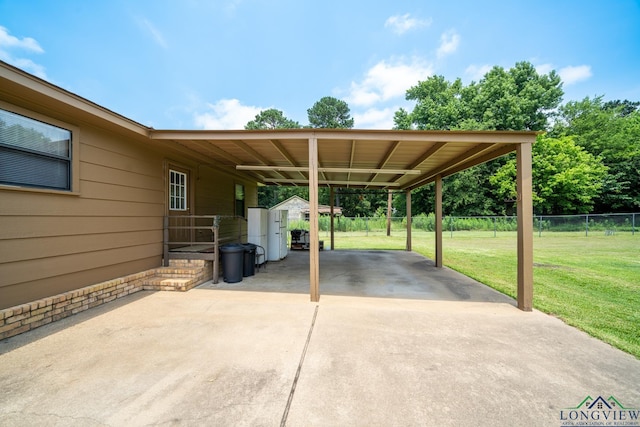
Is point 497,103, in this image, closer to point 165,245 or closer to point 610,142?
point 610,142

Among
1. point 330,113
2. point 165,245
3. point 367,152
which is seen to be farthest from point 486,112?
point 165,245

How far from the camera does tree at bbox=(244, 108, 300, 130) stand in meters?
42.2

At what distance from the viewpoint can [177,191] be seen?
20.1 feet

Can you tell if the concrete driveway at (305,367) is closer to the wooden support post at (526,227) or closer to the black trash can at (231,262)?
the wooden support post at (526,227)

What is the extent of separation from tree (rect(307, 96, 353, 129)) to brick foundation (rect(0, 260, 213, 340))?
38880 mm

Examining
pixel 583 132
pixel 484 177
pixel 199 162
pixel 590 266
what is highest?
pixel 583 132

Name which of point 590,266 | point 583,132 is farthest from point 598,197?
point 590,266

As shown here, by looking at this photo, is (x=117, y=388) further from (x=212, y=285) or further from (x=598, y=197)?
(x=598, y=197)

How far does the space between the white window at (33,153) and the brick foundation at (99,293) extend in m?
1.42

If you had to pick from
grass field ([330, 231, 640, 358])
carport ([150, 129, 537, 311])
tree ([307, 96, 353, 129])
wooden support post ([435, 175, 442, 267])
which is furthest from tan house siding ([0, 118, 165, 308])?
tree ([307, 96, 353, 129])

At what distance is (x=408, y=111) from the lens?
110 feet

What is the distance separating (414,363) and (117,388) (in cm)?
246

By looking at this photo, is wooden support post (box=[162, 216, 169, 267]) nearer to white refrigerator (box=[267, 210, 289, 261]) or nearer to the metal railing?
the metal railing

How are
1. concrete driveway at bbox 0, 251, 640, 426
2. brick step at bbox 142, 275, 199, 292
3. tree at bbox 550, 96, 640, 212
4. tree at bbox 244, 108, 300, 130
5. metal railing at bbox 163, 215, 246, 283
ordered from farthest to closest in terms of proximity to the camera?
tree at bbox 244, 108, 300, 130 → tree at bbox 550, 96, 640, 212 → metal railing at bbox 163, 215, 246, 283 → brick step at bbox 142, 275, 199, 292 → concrete driveway at bbox 0, 251, 640, 426
